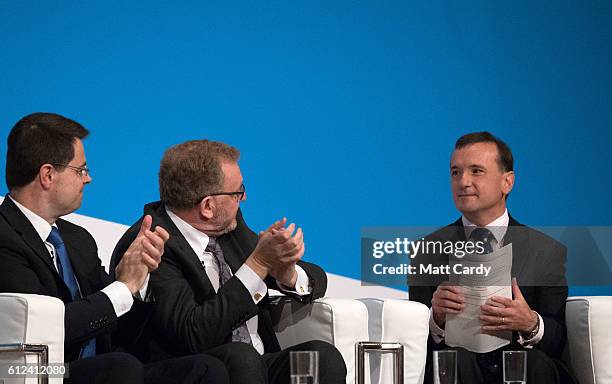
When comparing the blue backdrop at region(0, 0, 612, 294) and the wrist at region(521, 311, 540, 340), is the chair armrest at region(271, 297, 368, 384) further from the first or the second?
the blue backdrop at region(0, 0, 612, 294)

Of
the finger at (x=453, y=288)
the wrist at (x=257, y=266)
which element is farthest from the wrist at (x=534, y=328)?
the wrist at (x=257, y=266)

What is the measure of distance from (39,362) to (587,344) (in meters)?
1.88

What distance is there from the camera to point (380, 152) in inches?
194

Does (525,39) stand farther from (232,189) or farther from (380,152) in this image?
(232,189)

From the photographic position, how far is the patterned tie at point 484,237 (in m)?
3.78

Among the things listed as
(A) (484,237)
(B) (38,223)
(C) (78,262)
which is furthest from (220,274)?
(A) (484,237)

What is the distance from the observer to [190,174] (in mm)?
3322

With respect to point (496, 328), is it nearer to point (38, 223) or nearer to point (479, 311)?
point (479, 311)

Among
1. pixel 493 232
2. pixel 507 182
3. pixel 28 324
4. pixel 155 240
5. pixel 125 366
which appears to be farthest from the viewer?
Answer: pixel 507 182

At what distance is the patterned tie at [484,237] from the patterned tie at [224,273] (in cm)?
97

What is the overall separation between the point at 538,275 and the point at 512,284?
155 mm

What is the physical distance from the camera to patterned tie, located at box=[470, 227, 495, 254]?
3.78m

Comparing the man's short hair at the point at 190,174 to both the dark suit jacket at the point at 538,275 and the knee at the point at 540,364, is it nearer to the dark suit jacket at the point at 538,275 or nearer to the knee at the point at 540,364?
the dark suit jacket at the point at 538,275

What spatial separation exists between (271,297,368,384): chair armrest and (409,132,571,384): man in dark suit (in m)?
0.36
